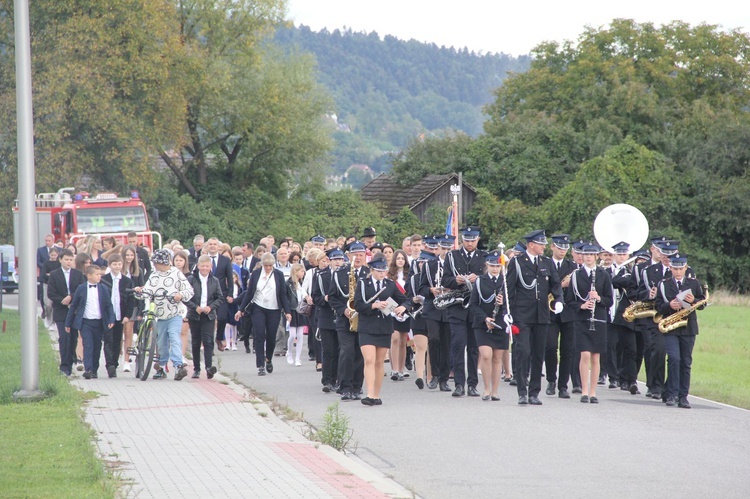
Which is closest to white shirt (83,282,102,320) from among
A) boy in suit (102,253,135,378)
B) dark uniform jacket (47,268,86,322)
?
boy in suit (102,253,135,378)

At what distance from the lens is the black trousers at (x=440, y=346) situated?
1503cm

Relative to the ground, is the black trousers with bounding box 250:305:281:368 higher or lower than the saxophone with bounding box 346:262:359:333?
lower

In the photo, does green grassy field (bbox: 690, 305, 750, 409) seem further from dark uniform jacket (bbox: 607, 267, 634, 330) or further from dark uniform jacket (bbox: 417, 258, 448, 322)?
dark uniform jacket (bbox: 417, 258, 448, 322)

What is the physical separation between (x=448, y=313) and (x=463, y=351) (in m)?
0.58

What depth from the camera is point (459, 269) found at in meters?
14.7

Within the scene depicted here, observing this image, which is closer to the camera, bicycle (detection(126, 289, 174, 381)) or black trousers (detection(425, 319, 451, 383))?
black trousers (detection(425, 319, 451, 383))

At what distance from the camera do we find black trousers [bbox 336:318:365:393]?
13.8m

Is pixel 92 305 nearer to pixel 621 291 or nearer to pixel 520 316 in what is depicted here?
pixel 520 316

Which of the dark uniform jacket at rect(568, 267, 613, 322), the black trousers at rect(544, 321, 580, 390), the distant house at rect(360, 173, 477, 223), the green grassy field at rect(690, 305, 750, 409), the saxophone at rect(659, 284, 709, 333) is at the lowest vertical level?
the green grassy field at rect(690, 305, 750, 409)

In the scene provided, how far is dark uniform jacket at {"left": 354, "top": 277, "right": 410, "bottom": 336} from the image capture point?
13.4 meters

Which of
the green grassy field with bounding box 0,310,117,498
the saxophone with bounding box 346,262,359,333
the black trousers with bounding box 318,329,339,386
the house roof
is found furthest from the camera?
the house roof

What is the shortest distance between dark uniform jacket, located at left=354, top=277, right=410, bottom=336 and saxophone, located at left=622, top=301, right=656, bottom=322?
3.22 meters

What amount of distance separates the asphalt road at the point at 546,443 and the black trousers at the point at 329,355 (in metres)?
0.23

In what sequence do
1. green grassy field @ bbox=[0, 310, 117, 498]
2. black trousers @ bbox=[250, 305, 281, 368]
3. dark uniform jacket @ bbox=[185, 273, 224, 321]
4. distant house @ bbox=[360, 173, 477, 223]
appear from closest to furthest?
green grassy field @ bbox=[0, 310, 117, 498], dark uniform jacket @ bbox=[185, 273, 224, 321], black trousers @ bbox=[250, 305, 281, 368], distant house @ bbox=[360, 173, 477, 223]
